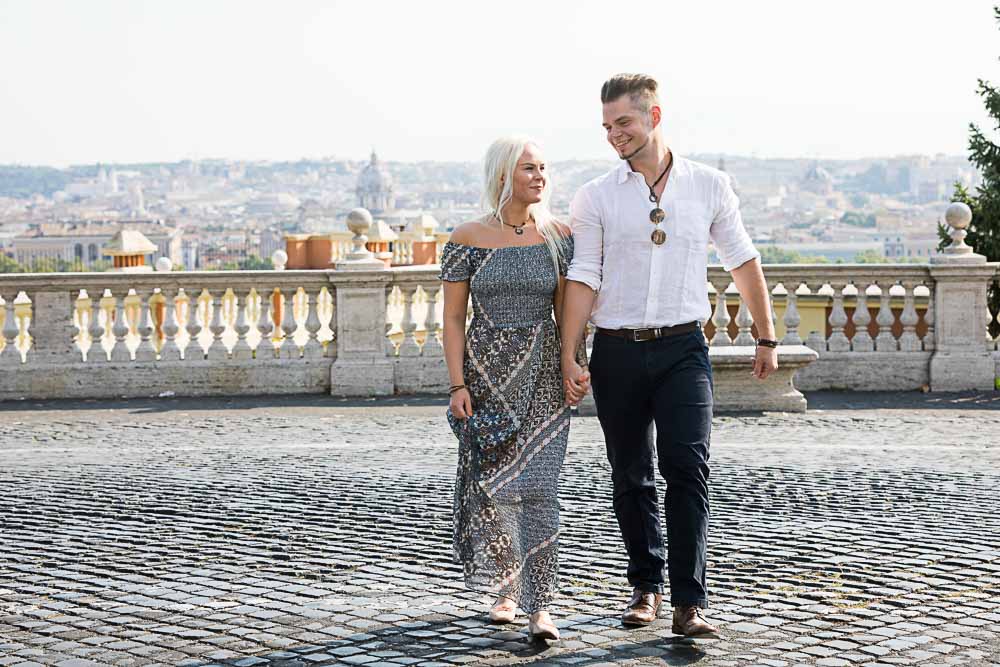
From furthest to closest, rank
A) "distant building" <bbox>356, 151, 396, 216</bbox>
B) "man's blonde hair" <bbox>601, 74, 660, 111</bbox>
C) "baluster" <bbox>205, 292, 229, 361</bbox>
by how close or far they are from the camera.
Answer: "distant building" <bbox>356, 151, 396, 216</bbox>
"baluster" <bbox>205, 292, 229, 361</bbox>
"man's blonde hair" <bbox>601, 74, 660, 111</bbox>

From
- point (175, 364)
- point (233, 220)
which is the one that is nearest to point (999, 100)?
point (175, 364)

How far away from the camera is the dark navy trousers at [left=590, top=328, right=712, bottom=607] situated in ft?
15.4

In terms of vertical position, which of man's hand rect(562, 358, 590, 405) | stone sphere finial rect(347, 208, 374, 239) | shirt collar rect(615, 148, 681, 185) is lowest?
man's hand rect(562, 358, 590, 405)

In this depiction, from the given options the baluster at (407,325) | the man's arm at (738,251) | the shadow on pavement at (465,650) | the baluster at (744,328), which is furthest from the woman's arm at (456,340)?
the baluster at (744,328)

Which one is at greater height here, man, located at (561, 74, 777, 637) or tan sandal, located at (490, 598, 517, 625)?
man, located at (561, 74, 777, 637)

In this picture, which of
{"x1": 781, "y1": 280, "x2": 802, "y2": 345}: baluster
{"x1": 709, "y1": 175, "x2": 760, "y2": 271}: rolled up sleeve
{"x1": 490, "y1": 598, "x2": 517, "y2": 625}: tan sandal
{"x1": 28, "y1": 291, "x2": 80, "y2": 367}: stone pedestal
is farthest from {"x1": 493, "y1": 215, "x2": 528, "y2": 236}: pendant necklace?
{"x1": 28, "y1": 291, "x2": 80, "y2": 367}: stone pedestal

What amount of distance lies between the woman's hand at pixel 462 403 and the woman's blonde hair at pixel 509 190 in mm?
490

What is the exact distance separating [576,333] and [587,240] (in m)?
0.30

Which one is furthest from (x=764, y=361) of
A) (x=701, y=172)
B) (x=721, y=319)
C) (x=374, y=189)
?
(x=374, y=189)

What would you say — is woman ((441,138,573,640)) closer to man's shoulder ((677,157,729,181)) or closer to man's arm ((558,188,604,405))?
man's arm ((558,188,604,405))

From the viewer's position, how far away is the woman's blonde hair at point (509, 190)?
189 inches

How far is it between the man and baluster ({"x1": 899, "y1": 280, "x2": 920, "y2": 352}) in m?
7.92

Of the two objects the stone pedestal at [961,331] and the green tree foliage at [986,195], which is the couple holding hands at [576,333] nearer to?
the stone pedestal at [961,331]

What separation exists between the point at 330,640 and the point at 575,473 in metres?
3.47
